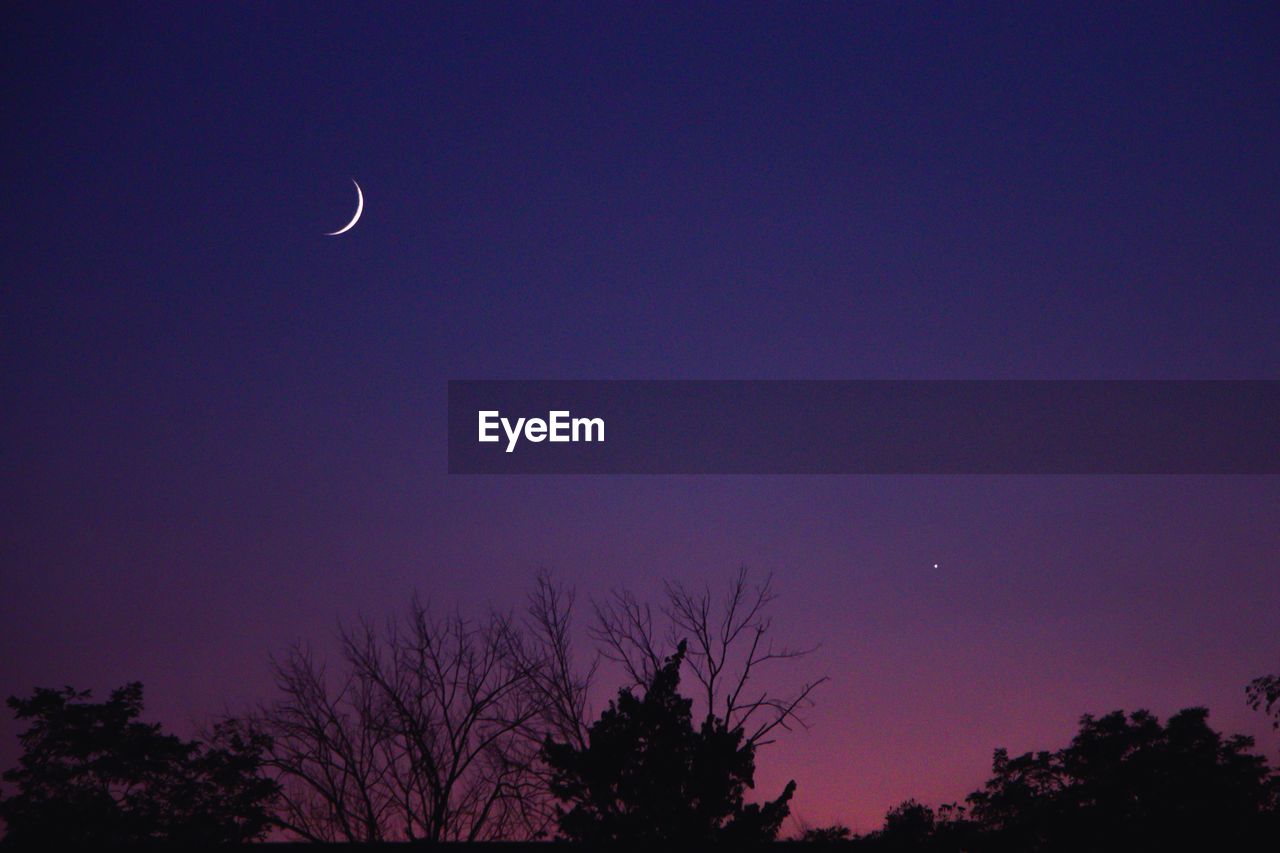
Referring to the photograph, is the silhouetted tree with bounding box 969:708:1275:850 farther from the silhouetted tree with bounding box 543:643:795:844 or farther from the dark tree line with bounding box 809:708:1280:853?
the silhouetted tree with bounding box 543:643:795:844

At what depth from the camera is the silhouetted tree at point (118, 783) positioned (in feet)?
80.0

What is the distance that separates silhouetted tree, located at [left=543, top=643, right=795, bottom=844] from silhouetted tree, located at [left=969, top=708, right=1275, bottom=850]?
8.07 meters

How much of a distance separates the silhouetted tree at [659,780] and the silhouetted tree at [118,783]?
27.7 ft

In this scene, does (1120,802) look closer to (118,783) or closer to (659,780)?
(659,780)

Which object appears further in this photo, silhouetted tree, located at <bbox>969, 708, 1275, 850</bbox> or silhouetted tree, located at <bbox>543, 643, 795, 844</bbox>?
silhouetted tree, located at <bbox>969, 708, 1275, 850</bbox>

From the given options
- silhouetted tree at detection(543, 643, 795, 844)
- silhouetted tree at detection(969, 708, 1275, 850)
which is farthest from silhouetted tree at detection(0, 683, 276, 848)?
silhouetted tree at detection(969, 708, 1275, 850)

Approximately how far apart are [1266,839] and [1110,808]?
348 cm

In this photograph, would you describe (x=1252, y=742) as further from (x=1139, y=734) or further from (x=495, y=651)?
(x=495, y=651)

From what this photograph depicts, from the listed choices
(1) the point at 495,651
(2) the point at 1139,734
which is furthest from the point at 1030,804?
(1) the point at 495,651

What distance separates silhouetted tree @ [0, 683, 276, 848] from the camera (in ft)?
80.0

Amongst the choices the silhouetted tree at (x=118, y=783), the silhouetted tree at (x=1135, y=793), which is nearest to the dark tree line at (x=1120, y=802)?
the silhouetted tree at (x=1135, y=793)

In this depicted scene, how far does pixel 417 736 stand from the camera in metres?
30.7

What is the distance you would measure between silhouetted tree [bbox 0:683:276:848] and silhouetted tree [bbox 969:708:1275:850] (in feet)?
60.5

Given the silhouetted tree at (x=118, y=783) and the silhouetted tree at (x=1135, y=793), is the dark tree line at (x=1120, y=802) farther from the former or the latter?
the silhouetted tree at (x=118, y=783)
